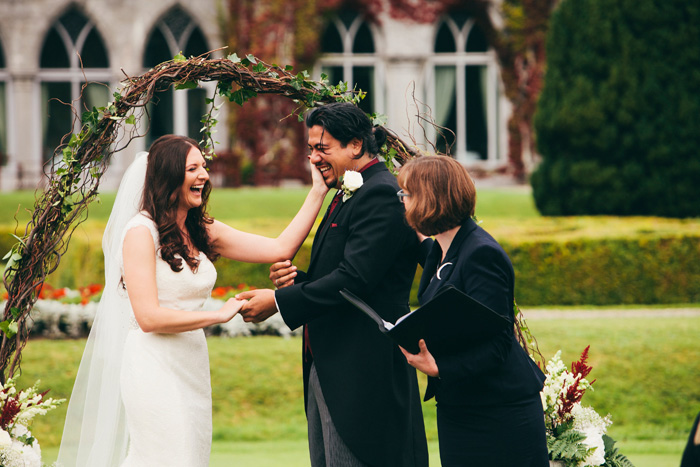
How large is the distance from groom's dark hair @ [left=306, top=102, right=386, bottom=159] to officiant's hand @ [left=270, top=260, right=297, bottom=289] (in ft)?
2.09

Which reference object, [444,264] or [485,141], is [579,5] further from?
[444,264]

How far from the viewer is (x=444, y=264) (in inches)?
119

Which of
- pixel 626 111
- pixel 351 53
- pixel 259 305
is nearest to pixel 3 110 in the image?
pixel 351 53

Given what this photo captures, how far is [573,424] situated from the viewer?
3.91 metres

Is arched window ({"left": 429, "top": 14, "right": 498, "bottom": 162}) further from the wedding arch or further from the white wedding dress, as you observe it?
the white wedding dress

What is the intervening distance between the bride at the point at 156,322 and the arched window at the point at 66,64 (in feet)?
47.4

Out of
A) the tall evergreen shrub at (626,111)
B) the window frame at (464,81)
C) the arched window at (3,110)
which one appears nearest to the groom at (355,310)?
the tall evergreen shrub at (626,111)

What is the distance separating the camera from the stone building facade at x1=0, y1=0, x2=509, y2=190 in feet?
55.4

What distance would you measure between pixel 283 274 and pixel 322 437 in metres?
0.78

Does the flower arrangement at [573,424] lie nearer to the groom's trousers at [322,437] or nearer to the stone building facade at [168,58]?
the groom's trousers at [322,437]

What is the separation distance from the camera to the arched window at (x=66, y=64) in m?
17.2

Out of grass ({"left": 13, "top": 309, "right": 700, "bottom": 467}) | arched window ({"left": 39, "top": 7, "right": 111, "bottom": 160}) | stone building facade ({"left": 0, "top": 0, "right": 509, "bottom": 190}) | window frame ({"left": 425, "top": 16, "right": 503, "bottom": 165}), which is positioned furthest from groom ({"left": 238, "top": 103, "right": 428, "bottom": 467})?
arched window ({"left": 39, "top": 7, "right": 111, "bottom": 160})

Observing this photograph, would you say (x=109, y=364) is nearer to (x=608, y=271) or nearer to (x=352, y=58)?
(x=608, y=271)

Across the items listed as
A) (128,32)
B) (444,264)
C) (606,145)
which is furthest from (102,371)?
(128,32)
